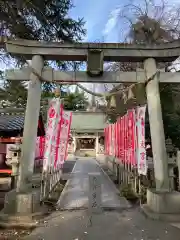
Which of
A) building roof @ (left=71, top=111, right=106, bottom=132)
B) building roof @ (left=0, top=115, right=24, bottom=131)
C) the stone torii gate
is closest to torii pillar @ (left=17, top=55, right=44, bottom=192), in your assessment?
the stone torii gate

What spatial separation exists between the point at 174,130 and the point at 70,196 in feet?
23.5

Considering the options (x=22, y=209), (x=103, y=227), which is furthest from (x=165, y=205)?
(x=22, y=209)

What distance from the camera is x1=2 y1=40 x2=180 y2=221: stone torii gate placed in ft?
23.6

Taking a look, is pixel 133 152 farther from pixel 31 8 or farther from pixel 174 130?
pixel 31 8

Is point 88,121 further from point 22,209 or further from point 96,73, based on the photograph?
point 22,209

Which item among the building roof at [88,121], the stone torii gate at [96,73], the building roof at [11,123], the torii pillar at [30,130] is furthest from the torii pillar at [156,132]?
the building roof at [88,121]

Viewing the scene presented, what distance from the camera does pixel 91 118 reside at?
145ft

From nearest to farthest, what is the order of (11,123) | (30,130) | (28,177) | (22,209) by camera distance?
(22,209), (28,177), (30,130), (11,123)

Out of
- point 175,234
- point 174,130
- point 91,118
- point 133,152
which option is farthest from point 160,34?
point 91,118

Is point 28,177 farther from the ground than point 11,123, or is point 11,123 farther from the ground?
point 11,123

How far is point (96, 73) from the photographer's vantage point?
7.56 m

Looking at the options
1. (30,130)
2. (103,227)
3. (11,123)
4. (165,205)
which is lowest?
(103,227)

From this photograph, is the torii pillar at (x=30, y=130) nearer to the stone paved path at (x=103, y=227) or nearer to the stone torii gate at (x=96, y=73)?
the stone torii gate at (x=96, y=73)

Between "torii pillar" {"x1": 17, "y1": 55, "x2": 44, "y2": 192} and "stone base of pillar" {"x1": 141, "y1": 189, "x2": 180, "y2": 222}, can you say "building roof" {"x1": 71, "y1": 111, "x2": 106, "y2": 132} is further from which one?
"stone base of pillar" {"x1": 141, "y1": 189, "x2": 180, "y2": 222}
